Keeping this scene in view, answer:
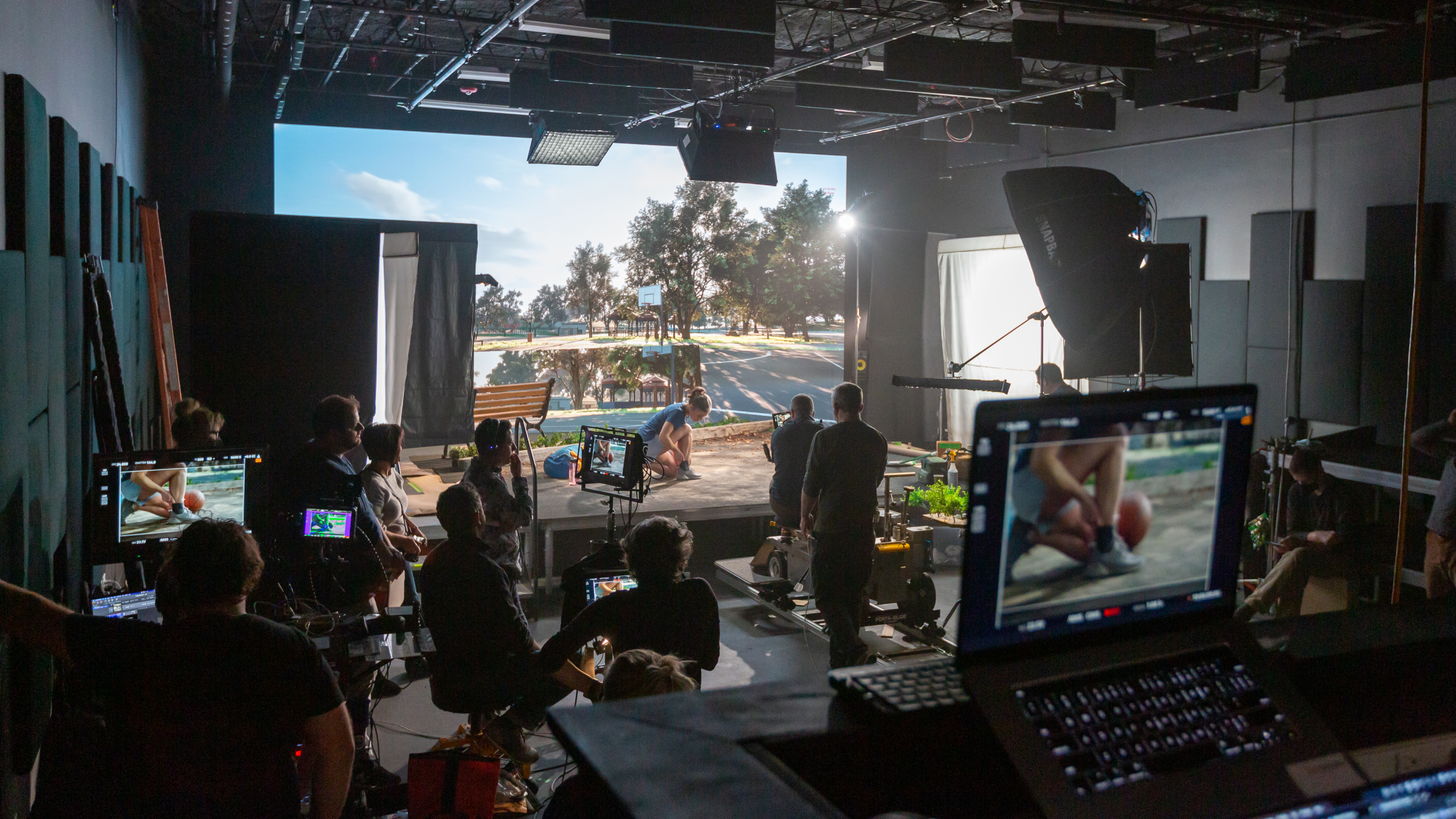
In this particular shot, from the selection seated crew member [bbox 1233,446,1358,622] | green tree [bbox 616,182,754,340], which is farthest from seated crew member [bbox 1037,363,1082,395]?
green tree [bbox 616,182,754,340]

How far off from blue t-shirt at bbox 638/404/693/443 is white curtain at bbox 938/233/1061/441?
3.48m

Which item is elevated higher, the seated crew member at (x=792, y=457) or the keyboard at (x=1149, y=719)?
the keyboard at (x=1149, y=719)

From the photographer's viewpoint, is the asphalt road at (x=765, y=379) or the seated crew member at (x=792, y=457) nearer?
the seated crew member at (x=792, y=457)

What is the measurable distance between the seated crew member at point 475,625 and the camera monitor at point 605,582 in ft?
1.48

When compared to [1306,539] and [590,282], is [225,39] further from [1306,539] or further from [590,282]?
[1306,539]

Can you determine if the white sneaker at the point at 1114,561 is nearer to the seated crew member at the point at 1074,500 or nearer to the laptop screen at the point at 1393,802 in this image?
the seated crew member at the point at 1074,500

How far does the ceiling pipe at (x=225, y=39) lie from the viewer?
664 cm

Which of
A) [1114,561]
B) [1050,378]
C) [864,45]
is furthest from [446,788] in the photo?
[864,45]

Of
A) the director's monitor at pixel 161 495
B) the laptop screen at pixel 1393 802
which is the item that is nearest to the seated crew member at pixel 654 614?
the director's monitor at pixel 161 495

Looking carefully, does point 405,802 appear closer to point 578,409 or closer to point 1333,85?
point 1333,85

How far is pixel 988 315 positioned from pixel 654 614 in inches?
358

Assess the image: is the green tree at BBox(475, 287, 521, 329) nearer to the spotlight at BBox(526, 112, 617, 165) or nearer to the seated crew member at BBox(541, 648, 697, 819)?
the spotlight at BBox(526, 112, 617, 165)

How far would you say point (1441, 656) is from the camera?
1363 mm

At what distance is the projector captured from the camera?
920cm
